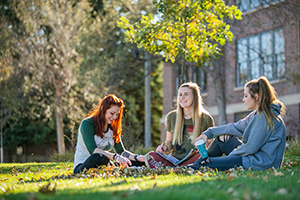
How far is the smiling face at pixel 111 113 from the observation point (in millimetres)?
5973

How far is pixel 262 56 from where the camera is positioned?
1650cm

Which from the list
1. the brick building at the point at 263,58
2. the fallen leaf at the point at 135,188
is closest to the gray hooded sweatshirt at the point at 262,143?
the fallen leaf at the point at 135,188

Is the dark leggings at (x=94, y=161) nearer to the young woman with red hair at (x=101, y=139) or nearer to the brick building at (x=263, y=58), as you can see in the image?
the young woman with red hair at (x=101, y=139)

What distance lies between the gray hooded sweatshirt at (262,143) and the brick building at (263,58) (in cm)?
876

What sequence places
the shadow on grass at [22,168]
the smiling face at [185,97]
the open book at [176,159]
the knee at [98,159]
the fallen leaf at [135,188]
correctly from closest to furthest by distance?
the fallen leaf at [135,188]
the knee at [98,159]
the open book at [176,159]
the smiling face at [185,97]
the shadow on grass at [22,168]

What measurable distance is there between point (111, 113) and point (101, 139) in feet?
1.41

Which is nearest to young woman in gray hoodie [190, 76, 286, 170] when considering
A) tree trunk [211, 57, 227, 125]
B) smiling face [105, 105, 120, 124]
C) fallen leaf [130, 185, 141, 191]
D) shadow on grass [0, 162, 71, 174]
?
smiling face [105, 105, 120, 124]

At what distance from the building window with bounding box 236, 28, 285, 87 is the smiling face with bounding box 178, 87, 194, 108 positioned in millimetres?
9755

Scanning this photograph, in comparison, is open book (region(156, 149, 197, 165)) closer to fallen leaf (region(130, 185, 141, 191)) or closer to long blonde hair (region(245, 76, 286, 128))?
long blonde hair (region(245, 76, 286, 128))

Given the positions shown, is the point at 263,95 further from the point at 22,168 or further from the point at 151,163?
the point at 22,168

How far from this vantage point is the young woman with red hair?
5.54m

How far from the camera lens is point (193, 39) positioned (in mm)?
8969

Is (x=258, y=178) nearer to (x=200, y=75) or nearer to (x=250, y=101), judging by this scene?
(x=250, y=101)

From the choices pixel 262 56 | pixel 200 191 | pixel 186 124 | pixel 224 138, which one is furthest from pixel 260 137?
pixel 262 56
